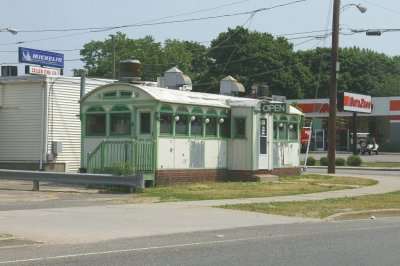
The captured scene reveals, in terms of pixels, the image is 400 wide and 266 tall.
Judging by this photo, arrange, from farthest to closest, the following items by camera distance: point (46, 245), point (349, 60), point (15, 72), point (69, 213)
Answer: point (349, 60)
point (15, 72)
point (69, 213)
point (46, 245)

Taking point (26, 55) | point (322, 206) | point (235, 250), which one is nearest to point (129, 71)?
point (26, 55)

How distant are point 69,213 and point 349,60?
79389 mm

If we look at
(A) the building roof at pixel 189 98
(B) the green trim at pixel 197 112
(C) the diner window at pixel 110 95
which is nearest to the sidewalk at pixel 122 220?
(A) the building roof at pixel 189 98

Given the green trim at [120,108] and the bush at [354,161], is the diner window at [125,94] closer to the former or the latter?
the green trim at [120,108]

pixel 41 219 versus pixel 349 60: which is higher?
pixel 349 60

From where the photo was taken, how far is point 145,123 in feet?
78.6

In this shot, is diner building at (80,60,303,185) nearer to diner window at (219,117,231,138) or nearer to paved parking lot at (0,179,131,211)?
diner window at (219,117,231,138)

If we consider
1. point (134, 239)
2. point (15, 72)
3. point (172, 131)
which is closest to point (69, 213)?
point (134, 239)

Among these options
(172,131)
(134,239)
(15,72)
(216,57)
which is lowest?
(134,239)

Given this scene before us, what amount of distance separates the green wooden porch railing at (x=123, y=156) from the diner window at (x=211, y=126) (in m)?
3.69

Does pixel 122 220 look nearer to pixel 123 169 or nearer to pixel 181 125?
pixel 123 169

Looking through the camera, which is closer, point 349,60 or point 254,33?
point 254,33

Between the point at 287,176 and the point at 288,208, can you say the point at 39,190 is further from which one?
the point at 287,176

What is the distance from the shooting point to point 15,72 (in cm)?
3384
